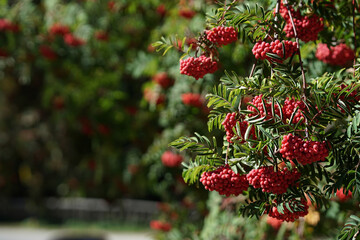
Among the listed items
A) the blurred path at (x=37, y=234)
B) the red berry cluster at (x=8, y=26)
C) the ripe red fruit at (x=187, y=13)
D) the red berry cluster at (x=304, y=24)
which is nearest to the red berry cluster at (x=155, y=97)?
the ripe red fruit at (x=187, y=13)

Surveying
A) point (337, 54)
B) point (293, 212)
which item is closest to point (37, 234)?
point (337, 54)

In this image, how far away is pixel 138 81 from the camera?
486 cm

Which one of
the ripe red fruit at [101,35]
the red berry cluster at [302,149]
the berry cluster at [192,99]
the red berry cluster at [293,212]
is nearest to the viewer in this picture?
the red berry cluster at [302,149]

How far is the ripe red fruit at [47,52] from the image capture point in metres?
4.17

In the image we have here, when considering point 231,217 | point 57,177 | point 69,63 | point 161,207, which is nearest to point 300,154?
point 231,217

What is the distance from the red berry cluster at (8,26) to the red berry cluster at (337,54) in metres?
2.94

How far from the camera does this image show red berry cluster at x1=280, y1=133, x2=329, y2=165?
1.08 meters

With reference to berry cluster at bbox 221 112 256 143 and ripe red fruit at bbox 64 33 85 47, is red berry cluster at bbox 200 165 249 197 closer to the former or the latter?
berry cluster at bbox 221 112 256 143

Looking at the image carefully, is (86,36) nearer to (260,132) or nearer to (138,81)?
(138,81)

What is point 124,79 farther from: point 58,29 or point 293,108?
point 293,108

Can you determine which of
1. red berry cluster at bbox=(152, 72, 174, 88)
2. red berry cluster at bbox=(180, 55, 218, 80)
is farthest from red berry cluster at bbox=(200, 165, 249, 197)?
red berry cluster at bbox=(152, 72, 174, 88)

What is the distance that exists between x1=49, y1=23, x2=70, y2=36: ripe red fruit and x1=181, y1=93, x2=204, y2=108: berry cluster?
151 centimetres

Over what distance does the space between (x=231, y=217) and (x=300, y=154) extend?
5.35ft

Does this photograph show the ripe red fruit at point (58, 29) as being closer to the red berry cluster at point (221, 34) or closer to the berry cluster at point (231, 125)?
the red berry cluster at point (221, 34)
